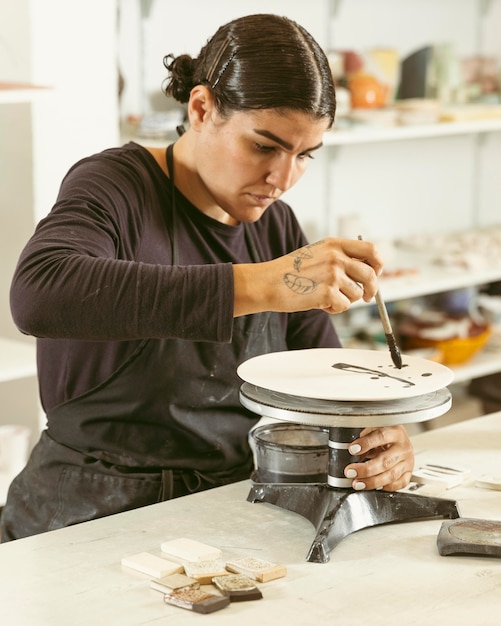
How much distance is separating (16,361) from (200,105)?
1186mm

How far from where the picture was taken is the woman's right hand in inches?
57.9

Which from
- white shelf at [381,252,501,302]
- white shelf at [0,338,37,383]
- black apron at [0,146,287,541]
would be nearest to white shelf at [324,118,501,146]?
white shelf at [381,252,501,302]

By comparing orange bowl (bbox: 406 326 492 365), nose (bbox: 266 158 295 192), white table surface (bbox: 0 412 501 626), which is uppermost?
nose (bbox: 266 158 295 192)

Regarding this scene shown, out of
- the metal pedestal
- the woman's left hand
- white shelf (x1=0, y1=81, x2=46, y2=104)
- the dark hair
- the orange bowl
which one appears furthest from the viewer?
the orange bowl

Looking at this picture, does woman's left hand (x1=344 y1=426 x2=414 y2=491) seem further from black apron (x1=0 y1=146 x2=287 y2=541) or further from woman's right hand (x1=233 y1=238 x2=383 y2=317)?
black apron (x1=0 y1=146 x2=287 y2=541)

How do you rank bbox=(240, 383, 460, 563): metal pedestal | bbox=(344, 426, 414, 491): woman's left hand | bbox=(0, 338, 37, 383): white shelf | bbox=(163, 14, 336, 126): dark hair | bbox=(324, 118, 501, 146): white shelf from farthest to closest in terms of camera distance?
bbox=(324, 118, 501, 146): white shelf < bbox=(0, 338, 37, 383): white shelf < bbox=(163, 14, 336, 126): dark hair < bbox=(344, 426, 414, 491): woman's left hand < bbox=(240, 383, 460, 563): metal pedestal

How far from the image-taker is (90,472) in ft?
5.88

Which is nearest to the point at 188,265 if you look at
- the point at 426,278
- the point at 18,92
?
the point at 18,92

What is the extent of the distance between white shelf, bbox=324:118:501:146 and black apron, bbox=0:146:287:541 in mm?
1831

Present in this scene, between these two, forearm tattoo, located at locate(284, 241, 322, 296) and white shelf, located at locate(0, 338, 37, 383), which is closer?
forearm tattoo, located at locate(284, 241, 322, 296)

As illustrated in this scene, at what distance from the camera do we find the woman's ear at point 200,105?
177 centimetres

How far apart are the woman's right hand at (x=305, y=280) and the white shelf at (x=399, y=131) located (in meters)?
2.05

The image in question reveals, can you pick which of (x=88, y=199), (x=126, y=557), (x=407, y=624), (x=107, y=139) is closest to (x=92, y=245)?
(x=88, y=199)

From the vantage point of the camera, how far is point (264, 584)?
4.50 feet
